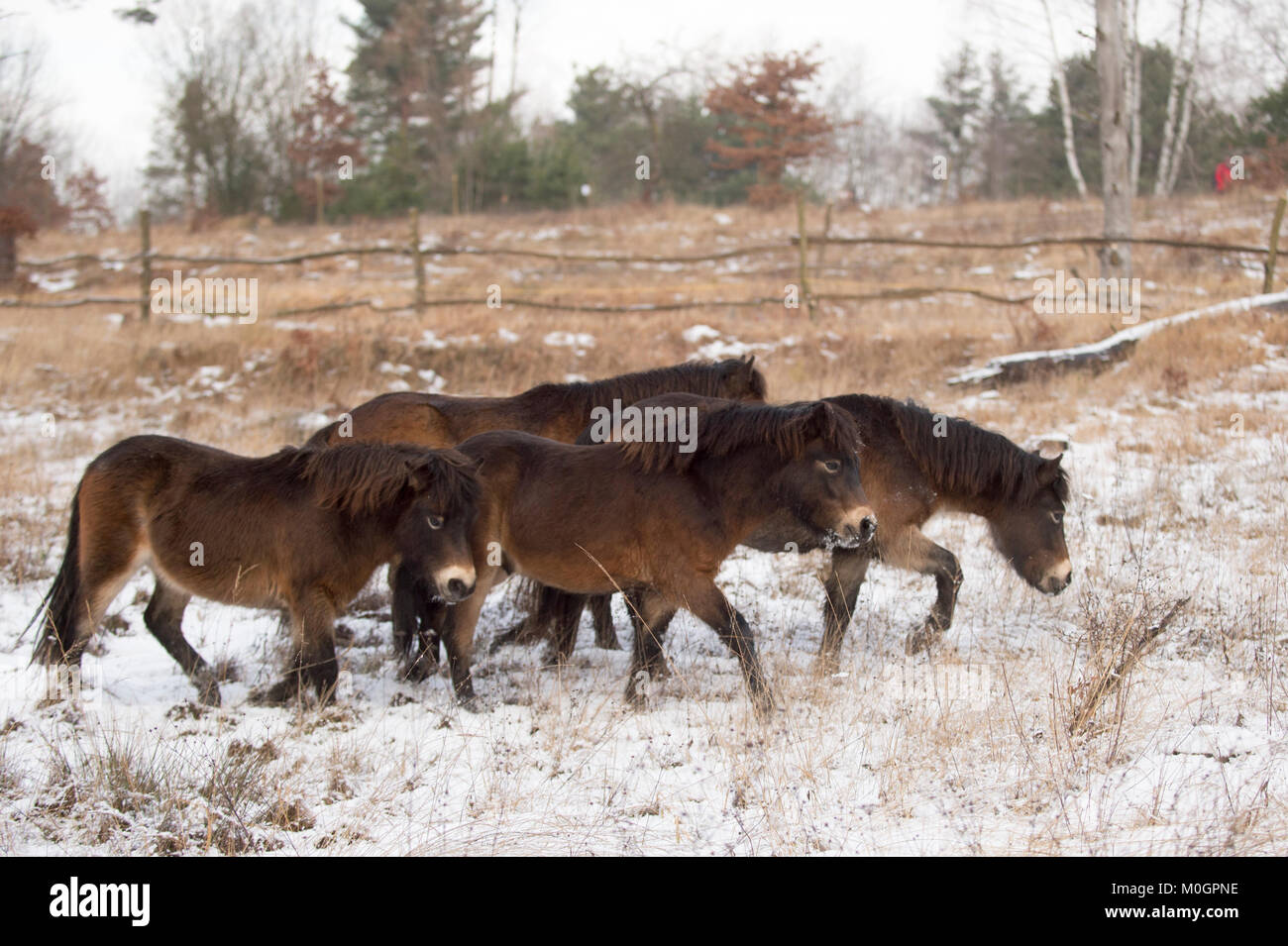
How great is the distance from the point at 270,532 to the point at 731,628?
229 cm

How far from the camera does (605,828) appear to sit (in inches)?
134

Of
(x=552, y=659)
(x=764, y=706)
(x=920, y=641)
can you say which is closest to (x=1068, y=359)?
(x=920, y=641)

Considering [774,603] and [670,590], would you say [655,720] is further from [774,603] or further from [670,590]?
[774,603]

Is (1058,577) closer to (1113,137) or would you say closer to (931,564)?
(931,564)

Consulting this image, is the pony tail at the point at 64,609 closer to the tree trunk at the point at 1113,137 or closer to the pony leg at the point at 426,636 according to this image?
the pony leg at the point at 426,636

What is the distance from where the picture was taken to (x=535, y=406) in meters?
6.70

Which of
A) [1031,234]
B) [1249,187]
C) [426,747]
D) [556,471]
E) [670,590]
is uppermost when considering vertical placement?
[1249,187]

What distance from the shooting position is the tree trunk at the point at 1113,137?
595 inches

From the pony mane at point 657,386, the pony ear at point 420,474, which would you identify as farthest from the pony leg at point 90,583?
the pony mane at point 657,386

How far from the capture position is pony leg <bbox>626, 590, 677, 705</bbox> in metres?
4.94

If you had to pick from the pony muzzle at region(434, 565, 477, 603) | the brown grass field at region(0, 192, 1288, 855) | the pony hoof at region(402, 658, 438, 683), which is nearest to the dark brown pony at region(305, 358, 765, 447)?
the brown grass field at region(0, 192, 1288, 855)
